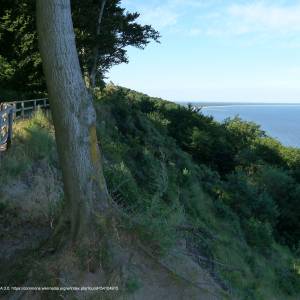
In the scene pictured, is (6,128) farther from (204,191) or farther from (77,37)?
(204,191)

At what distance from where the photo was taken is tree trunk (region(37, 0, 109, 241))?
5809 millimetres

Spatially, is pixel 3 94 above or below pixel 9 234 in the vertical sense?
above

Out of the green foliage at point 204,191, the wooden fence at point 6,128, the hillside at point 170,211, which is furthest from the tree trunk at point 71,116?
the wooden fence at point 6,128

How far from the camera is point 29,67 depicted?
22953mm

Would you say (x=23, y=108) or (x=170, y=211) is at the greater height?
(x=23, y=108)

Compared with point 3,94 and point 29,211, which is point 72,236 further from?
point 3,94

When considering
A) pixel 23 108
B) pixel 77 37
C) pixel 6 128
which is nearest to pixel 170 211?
pixel 6 128

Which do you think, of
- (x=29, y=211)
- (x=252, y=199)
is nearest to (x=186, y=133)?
(x=252, y=199)

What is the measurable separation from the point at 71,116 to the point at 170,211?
2224mm

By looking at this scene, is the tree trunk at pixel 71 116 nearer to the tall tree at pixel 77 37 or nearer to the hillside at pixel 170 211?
the hillside at pixel 170 211

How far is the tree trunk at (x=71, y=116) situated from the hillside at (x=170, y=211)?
57 cm

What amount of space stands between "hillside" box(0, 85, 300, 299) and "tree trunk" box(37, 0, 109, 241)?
0.57 meters

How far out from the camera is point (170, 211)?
23.5ft

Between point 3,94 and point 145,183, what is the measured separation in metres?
8.28
